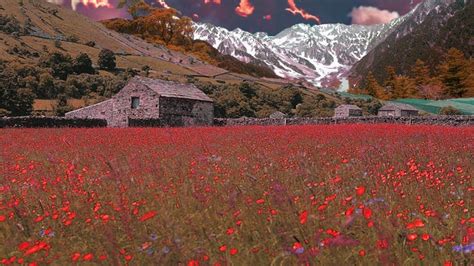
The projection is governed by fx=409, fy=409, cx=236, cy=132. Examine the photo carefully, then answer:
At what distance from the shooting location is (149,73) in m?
85.4

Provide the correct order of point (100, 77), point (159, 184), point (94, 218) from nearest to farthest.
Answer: point (94, 218) < point (159, 184) < point (100, 77)

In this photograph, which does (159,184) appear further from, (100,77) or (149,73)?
(149,73)

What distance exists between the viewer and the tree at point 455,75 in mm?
78000

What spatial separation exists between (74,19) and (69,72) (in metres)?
70.7

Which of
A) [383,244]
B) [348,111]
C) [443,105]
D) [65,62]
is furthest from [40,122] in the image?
[443,105]

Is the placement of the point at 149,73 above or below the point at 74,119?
above

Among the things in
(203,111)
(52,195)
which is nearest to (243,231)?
(52,195)

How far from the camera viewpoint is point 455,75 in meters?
79.2

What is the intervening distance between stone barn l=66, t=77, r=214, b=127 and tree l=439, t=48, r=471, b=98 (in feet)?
185

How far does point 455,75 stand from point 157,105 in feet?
211

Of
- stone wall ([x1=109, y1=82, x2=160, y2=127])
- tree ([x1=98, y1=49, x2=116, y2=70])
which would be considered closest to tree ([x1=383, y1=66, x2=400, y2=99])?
tree ([x1=98, y1=49, x2=116, y2=70])

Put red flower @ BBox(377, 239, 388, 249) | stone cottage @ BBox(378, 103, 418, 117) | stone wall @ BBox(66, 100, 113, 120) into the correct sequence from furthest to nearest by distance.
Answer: stone cottage @ BBox(378, 103, 418, 117), stone wall @ BBox(66, 100, 113, 120), red flower @ BBox(377, 239, 388, 249)

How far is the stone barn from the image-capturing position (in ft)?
131

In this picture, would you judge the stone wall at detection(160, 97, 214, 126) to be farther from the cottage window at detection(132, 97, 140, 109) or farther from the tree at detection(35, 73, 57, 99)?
the tree at detection(35, 73, 57, 99)
